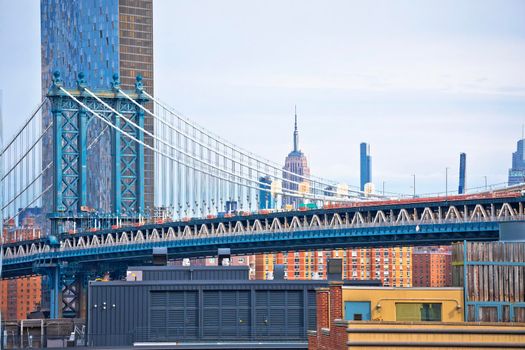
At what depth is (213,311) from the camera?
80250mm

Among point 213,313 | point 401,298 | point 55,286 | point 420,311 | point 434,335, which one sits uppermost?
point 55,286

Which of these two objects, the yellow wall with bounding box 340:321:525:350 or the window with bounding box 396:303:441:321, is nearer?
the yellow wall with bounding box 340:321:525:350

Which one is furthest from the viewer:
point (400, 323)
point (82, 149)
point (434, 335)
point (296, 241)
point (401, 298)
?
point (82, 149)

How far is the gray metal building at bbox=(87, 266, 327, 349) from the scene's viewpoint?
79.8 meters

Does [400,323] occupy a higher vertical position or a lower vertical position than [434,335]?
higher

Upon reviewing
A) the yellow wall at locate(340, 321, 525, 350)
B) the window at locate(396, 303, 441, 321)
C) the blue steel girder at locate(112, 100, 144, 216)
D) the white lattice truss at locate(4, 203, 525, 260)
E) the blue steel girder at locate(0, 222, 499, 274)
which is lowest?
the yellow wall at locate(340, 321, 525, 350)

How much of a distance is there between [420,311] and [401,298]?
0.70m

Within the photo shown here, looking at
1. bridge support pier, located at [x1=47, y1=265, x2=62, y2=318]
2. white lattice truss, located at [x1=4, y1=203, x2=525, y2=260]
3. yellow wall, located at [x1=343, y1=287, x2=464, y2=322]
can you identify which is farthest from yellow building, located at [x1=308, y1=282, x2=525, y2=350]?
bridge support pier, located at [x1=47, y1=265, x2=62, y2=318]

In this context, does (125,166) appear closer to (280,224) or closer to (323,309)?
(280,224)

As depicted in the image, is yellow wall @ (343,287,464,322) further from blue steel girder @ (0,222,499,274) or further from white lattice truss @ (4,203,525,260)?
white lattice truss @ (4,203,525,260)

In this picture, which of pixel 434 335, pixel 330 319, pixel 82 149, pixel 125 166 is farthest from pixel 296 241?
pixel 434 335

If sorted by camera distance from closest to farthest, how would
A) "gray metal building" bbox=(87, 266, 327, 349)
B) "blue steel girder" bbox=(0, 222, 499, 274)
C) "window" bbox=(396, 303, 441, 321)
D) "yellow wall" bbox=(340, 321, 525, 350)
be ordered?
1. "yellow wall" bbox=(340, 321, 525, 350)
2. "window" bbox=(396, 303, 441, 321)
3. "gray metal building" bbox=(87, 266, 327, 349)
4. "blue steel girder" bbox=(0, 222, 499, 274)

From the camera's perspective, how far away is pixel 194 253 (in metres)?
170

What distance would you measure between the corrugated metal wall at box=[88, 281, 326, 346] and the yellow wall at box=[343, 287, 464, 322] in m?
26.6
